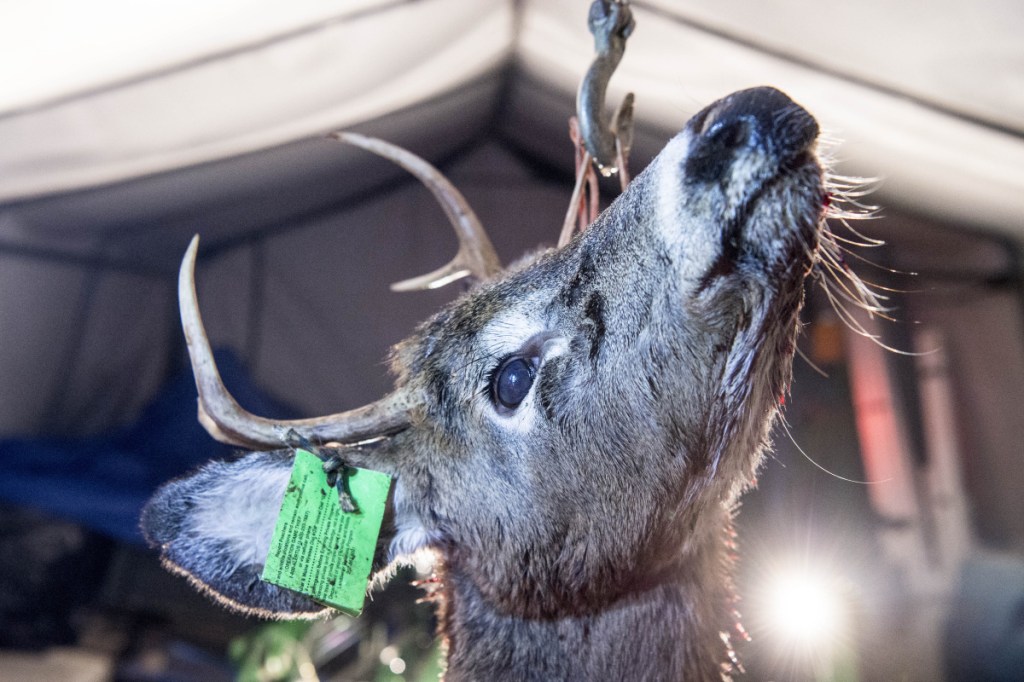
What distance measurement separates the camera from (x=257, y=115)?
323 centimetres

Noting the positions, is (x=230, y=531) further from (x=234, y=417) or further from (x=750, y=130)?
(x=750, y=130)

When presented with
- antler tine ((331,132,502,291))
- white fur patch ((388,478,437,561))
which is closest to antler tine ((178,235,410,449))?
white fur patch ((388,478,437,561))

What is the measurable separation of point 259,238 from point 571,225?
4.42 metres

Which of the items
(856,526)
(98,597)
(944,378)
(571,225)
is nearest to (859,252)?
(944,378)

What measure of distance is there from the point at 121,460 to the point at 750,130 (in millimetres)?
5118

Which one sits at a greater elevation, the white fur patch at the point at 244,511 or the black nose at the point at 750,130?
the black nose at the point at 750,130

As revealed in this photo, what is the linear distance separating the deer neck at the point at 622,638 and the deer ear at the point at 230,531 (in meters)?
0.36

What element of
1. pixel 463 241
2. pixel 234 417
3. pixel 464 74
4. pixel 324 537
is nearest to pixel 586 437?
pixel 324 537

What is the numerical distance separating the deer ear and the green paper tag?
8cm

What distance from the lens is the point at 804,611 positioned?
107 inches

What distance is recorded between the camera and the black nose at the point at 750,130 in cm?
107

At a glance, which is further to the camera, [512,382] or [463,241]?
[463,241]

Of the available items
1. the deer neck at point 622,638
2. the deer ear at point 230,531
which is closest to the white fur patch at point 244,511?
the deer ear at point 230,531

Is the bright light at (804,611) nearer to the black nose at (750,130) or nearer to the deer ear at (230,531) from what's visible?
the deer ear at (230,531)
